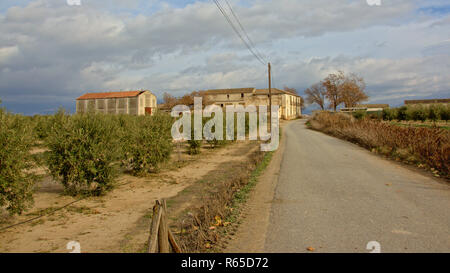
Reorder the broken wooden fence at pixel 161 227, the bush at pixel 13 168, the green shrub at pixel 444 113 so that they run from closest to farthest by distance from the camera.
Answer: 1. the broken wooden fence at pixel 161 227
2. the bush at pixel 13 168
3. the green shrub at pixel 444 113

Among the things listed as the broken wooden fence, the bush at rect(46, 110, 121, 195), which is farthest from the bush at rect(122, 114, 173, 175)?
the broken wooden fence

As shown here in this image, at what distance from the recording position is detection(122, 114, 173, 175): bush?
39.7ft

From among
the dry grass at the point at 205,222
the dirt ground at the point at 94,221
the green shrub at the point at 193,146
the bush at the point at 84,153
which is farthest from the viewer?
the green shrub at the point at 193,146

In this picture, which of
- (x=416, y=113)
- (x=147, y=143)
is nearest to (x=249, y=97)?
(x=416, y=113)

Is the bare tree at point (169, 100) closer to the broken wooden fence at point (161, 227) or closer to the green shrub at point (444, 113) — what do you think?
the green shrub at point (444, 113)

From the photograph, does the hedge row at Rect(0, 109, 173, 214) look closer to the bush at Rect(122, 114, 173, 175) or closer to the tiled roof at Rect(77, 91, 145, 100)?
the bush at Rect(122, 114, 173, 175)

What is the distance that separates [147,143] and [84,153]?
11.6 feet

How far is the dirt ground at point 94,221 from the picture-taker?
18.4 feet

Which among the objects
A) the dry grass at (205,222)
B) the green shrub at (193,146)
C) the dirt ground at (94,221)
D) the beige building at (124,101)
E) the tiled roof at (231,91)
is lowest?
the dirt ground at (94,221)

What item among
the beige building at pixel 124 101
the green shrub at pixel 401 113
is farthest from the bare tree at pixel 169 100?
the green shrub at pixel 401 113

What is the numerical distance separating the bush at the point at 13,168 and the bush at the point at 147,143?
17.6ft

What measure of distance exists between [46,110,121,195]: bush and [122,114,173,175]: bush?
2.66 meters

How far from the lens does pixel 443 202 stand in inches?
272
